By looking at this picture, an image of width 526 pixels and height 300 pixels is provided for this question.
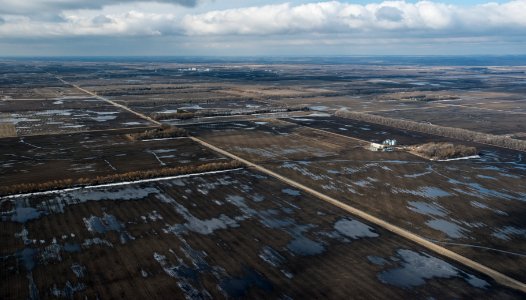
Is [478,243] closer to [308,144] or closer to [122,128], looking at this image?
[308,144]

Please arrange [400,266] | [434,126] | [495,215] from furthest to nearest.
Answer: [434,126] → [495,215] → [400,266]

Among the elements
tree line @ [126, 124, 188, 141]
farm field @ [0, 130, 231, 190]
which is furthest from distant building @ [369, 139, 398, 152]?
tree line @ [126, 124, 188, 141]

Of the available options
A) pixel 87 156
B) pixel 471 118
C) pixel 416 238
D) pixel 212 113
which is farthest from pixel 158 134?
pixel 471 118

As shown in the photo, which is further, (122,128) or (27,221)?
(122,128)

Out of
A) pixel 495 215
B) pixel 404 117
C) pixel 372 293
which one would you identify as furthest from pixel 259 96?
pixel 372 293

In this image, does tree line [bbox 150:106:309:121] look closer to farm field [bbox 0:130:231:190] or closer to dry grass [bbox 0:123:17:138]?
farm field [bbox 0:130:231:190]

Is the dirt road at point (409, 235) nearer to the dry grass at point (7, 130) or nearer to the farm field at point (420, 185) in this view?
the farm field at point (420, 185)
